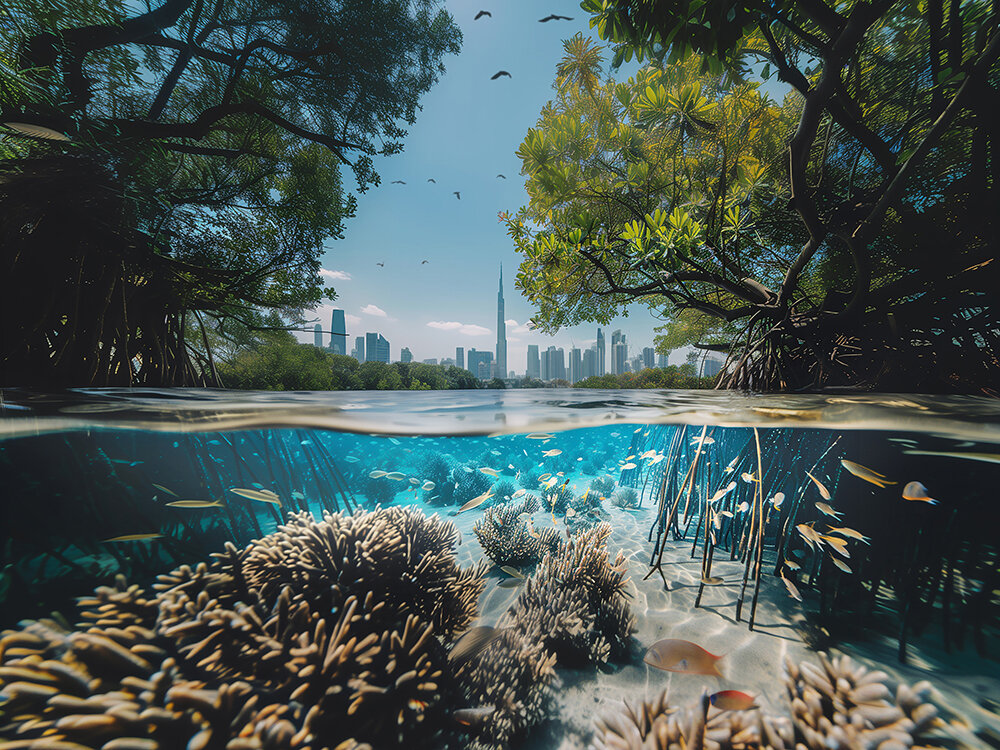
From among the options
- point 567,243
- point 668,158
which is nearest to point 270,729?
point 567,243

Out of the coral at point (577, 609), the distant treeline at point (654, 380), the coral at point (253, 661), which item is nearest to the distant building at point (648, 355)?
the distant treeline at point (654, 380)

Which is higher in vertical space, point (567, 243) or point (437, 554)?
point (567, 243)

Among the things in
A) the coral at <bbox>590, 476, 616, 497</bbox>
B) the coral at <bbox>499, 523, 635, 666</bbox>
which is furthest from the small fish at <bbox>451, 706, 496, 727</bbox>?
the coral at <bbox>590, 476, 616, 497</bbox>

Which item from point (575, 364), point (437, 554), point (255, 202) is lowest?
point (437, 554)

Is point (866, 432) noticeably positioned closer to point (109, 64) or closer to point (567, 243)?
point (567, 243)

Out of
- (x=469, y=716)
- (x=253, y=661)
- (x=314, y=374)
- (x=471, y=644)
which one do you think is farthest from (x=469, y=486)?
(x=253, y=661)

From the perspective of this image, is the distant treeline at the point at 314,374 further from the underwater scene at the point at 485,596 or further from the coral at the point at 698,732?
the coral at the point at 698,732
